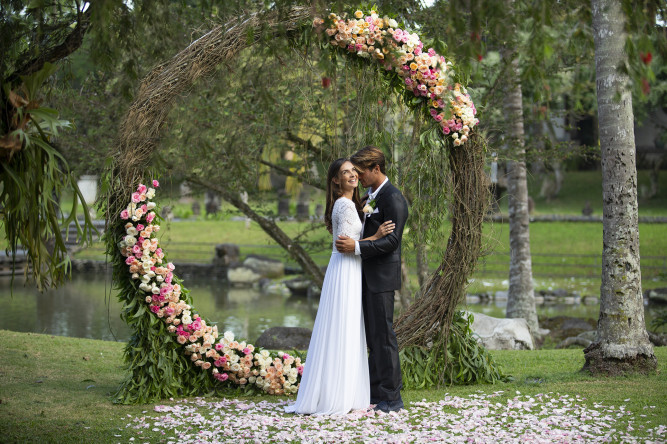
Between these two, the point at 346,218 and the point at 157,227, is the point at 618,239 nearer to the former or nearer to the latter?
the point at 346,218

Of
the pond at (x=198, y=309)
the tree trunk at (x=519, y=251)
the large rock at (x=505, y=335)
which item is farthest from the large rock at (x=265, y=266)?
the large rock at (x=505, y=335)

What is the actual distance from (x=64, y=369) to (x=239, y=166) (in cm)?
432

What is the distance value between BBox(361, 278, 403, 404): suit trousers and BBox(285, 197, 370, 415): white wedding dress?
64 mm

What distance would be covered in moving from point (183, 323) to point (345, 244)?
163 centimetres

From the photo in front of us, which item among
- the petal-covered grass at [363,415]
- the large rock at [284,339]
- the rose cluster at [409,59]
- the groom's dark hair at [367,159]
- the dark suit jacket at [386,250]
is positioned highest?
the rose cluster at [409,59]

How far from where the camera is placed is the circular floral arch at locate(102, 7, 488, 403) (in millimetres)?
5938

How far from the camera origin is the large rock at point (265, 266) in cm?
2178

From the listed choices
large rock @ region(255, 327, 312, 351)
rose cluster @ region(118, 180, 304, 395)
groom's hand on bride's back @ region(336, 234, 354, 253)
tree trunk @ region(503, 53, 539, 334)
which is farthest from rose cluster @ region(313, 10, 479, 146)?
tree trunk @ region(503, 53, 539, 334)

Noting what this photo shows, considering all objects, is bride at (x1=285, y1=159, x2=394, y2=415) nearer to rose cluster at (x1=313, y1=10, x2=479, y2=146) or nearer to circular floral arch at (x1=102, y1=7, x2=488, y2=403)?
circular floral arch at (x1=102, y1=7, x2=488, y2=403)

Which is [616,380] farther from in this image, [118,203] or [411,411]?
[118,203]

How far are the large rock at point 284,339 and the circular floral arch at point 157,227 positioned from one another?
12.4 ft

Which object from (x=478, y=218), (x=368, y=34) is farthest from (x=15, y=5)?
(x=478, y=218)

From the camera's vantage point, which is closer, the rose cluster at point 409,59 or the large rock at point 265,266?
the rose cluster at point 409,59

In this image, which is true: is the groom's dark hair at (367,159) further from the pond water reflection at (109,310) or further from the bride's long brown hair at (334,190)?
the pond water reflection at (109,310)
